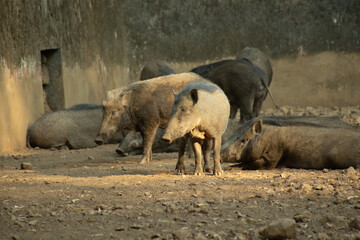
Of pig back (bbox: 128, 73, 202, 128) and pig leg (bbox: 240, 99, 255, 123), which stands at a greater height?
pig back (bbox: 128, 73, 202, 128)

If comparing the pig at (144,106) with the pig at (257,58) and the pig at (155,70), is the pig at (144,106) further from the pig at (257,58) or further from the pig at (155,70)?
the pig at (257,58)

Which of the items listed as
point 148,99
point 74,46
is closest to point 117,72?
point 74,46

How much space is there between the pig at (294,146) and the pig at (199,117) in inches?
36.4

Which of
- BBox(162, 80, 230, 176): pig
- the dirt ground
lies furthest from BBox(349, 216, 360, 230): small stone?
BBox(162, 80, 230, 176): pig

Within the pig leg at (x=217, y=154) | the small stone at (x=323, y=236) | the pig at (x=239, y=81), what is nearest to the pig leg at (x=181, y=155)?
the pig leg at (x=217, y=154)

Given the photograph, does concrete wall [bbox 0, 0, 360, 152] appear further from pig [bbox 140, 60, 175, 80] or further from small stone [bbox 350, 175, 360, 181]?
small stone [bbox 350, 175, 360, 181]

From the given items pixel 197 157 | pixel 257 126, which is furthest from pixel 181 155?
pixel 257 126

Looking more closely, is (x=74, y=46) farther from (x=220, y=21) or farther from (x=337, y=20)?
(x=337, y=20)

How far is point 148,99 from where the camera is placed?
7578mm

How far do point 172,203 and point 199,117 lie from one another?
1.38 m

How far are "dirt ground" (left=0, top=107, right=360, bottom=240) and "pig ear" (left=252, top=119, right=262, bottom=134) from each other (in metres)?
0.55

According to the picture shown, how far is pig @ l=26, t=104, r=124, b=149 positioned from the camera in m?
10.0

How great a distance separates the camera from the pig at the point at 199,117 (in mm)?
5766

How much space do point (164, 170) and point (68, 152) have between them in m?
3.21
